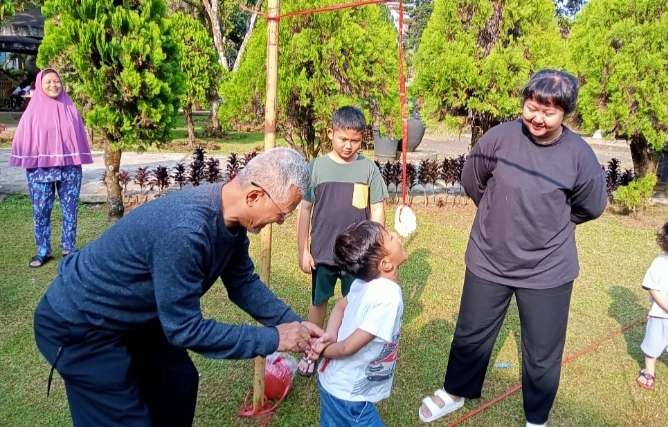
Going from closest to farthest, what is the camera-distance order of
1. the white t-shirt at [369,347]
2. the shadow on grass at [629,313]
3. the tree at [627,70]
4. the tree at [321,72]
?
1. the white t-shirt at [369,347]
2. the shadow on grass at [629,313]
3. the tree at [321,72]
4. the tree at [627,70]

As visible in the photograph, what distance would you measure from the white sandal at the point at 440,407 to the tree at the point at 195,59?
39.0ft

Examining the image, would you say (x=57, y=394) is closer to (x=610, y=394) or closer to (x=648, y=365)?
(x=610, y=394)

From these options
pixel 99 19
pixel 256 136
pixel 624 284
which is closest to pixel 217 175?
pixel 99 19

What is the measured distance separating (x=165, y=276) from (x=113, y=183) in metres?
5.67

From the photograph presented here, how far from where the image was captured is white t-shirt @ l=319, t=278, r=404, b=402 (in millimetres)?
2047

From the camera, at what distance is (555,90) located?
2.39 meters

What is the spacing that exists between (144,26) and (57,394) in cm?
441

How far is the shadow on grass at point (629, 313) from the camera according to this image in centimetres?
401

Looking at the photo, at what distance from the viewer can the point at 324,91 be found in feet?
22.7

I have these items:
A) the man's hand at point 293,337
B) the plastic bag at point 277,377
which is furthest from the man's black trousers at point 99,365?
the plastic bag at point 277,377

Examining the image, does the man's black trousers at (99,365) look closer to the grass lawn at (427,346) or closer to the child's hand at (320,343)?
the child's hand at (320,343)

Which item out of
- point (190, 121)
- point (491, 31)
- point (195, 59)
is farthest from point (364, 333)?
point (190, 121)

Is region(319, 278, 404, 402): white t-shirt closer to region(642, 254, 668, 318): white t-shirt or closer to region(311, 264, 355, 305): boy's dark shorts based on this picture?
region(311, 264, 355, 305): boy's dark shorts

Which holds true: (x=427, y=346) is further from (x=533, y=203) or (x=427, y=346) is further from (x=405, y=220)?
(x=533, y=203)
